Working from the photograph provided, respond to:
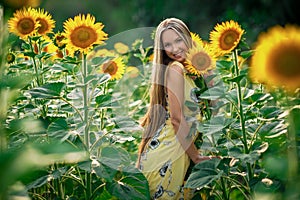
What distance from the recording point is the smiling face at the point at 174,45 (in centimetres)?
204

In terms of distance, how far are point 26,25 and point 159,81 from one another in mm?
520

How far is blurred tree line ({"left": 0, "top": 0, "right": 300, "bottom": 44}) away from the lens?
22.0 feet

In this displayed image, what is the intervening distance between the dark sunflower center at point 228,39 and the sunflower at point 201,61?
5.4 inches

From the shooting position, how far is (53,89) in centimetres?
162

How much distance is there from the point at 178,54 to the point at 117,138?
487 millimetres

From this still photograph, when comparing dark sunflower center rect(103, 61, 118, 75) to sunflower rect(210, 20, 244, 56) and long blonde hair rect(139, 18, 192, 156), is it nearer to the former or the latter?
long blonde hair rect(139, 18, 192, 156)

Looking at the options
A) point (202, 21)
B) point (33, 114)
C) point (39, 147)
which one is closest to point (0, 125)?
point (39, 147)

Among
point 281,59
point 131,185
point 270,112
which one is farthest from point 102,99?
point 281,59

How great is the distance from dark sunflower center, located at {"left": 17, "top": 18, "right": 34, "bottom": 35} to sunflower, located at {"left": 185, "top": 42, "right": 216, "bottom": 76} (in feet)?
1.83

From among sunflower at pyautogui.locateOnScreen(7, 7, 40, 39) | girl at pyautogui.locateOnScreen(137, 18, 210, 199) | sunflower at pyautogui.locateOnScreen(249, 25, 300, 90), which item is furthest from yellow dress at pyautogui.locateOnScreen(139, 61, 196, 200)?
sunflower at pyautogui.locateOnScreen(249, 25, 300, 90)

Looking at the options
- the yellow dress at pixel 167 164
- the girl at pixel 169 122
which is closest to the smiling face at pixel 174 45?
the girl at pixel 169 122

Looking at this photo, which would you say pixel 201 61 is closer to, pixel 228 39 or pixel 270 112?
pixel 228 39

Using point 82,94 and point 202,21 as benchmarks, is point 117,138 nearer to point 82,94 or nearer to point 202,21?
point 82,94

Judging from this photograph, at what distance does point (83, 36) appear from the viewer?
1763 millimetres
